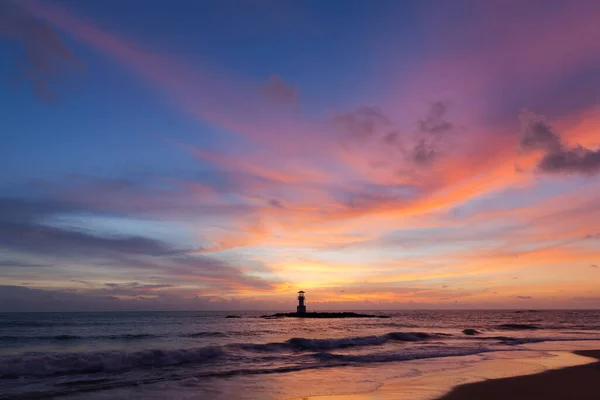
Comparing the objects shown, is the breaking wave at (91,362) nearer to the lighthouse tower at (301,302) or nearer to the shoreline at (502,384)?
the shoreline at (502,384)

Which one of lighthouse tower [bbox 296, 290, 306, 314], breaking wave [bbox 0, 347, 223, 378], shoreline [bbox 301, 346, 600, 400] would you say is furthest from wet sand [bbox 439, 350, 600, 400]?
lighthouse tower [bbox 296, 290, 306, 314]

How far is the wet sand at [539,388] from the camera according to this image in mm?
12750

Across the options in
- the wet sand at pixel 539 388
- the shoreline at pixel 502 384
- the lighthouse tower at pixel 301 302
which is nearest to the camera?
the wet sand at pixel 539 388

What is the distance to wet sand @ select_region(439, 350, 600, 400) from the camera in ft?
41.8

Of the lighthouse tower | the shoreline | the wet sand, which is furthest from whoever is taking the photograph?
the lighthouse tower

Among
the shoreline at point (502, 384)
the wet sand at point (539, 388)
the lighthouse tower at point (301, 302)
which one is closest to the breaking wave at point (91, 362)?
the shoreline at point (502, 384)

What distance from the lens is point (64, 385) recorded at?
52.5ft

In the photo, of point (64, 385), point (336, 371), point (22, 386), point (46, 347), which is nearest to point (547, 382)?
point (336, 371)

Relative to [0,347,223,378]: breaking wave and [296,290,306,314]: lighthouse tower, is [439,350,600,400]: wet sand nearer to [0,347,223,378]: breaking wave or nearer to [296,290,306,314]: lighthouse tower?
[0,347,223,378]: breaking wave

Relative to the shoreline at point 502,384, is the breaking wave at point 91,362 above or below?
below

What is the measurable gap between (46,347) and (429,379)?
1121 inches

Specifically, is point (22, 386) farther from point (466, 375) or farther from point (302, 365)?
point (466, 375)

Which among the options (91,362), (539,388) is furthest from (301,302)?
(539,388)

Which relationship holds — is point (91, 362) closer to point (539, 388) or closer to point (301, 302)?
point (539, 388)
